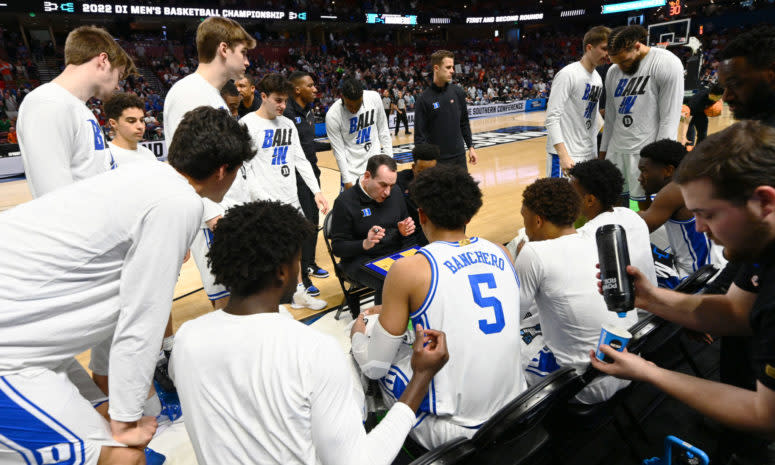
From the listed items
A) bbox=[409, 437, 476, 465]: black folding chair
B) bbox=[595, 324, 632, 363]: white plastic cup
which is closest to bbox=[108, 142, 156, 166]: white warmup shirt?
bbox=[409, 437, 476, 465]: black folding chair

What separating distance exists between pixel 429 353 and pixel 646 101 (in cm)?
343

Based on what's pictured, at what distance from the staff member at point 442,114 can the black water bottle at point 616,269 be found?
337 cm

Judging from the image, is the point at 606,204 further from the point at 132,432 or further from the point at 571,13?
the point at 571,13

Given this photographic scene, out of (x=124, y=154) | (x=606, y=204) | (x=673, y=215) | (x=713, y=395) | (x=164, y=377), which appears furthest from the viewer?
(x=124, y=154)

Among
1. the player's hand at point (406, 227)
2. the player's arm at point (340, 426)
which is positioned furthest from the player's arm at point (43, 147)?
the player's hand at point (406, 227)

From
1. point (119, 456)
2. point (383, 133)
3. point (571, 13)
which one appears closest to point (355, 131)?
point (383, 133)

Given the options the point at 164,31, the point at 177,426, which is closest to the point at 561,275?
the point at 177,426

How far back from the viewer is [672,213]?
2.70 m

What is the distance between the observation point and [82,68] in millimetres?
2225

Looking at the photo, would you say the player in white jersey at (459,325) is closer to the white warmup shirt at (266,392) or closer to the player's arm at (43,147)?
the white warmup shirt at (266,392)

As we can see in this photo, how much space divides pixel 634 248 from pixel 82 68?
285 centimetres

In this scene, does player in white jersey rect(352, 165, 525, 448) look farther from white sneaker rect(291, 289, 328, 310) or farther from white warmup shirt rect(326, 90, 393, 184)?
white warmup shirt rect(326, 90, 393, 184)

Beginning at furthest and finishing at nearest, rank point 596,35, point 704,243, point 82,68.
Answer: point 596,35 < point 704,243 < point 82,68

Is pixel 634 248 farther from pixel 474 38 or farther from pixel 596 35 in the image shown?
pixel 474 38
